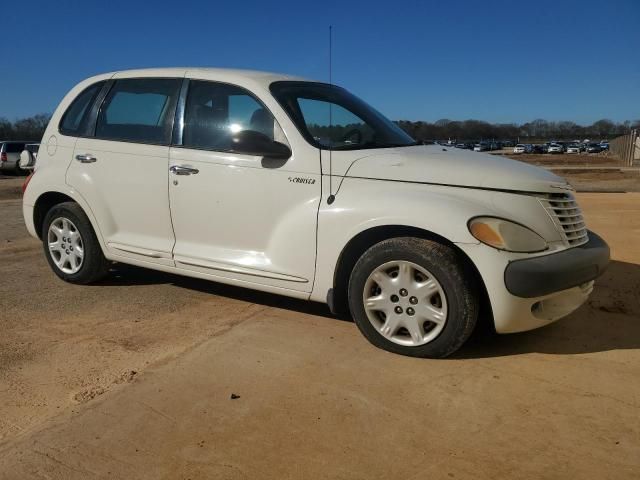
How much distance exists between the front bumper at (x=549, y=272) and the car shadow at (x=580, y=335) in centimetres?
46

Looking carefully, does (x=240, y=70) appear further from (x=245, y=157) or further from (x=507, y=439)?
(x=507, y=439)

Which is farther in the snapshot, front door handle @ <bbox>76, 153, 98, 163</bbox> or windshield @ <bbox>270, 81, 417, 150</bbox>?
front door handle @ <bbox>76, 153, 98, 163</bbox>

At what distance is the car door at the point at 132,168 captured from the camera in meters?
4.56

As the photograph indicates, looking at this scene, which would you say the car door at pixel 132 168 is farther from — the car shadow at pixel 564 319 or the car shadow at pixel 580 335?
the car shadow at pixel 580 335

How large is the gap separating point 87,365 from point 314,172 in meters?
1.89

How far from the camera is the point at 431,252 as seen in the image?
3443mm

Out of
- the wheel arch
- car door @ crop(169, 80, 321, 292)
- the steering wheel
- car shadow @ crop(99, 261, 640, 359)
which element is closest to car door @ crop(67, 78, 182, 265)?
car door @ crop(169, 80, 321, 292)

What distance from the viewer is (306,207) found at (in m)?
3.92

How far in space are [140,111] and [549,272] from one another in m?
3.42

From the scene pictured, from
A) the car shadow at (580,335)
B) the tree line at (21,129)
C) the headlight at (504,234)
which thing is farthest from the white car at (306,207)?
the tree line at (21,129)

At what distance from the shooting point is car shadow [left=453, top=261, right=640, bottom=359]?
368 cm

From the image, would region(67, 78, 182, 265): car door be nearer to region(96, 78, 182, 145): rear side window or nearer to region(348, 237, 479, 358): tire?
region(96, 78, 182, 145): rear side window

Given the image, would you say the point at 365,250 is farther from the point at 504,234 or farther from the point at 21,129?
the point at 21,129

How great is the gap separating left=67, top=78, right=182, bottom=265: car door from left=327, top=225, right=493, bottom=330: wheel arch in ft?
4.88
